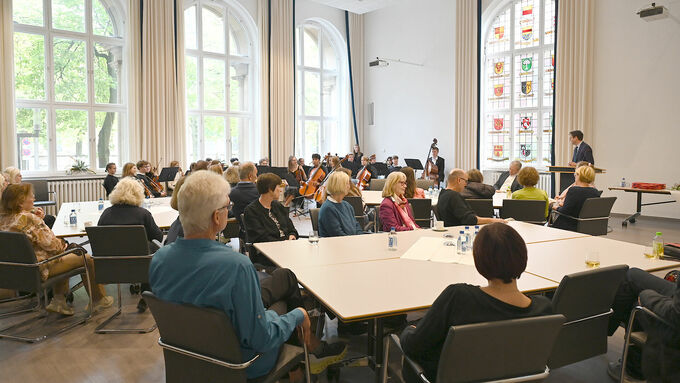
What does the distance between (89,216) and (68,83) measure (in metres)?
6.74

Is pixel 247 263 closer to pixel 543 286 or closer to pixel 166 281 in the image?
pixel 166 281

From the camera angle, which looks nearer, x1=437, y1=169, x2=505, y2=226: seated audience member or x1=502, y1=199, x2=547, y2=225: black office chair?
x1=437, y1=169, x2=505, y2=226: seated audience member

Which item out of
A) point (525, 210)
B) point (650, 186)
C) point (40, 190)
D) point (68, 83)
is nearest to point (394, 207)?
point (525, 210)

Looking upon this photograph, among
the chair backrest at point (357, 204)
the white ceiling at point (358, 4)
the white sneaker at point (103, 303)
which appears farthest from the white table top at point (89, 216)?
the white ceiling at point (358, 4)

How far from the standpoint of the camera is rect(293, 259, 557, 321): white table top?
2.24 m

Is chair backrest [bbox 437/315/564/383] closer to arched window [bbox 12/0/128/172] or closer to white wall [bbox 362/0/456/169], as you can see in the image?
arched window [bbox 12/0/128/172]

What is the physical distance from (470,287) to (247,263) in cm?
87

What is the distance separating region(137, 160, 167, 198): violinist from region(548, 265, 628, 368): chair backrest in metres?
7.03

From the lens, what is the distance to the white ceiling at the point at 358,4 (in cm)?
1319

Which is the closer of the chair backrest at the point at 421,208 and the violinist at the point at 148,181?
the chair backrest at the point at 421,208

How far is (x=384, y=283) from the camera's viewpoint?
8.56ft

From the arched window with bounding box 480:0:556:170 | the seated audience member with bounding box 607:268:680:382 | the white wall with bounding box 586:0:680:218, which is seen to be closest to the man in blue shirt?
the seated audience member with bounding box 607:268:680:382

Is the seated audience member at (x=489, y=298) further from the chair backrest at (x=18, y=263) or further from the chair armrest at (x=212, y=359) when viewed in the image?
the chair backrest at (x=18, y=263)

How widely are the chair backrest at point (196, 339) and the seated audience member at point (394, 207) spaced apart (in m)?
2.79
